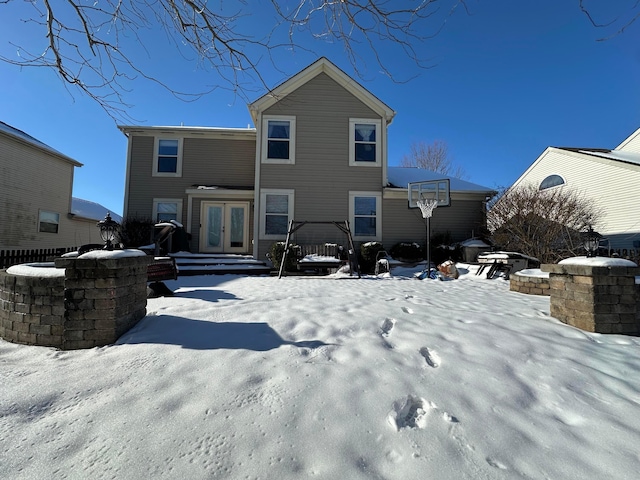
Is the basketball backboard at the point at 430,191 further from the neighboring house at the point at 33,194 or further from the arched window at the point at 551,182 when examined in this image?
the neighboring house at the point at 33,194

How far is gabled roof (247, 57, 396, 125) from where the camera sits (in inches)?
401

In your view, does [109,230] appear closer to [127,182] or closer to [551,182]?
[127,182]

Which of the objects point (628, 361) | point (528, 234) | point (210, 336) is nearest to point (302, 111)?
point (528, 234)

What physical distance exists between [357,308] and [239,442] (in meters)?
2.50

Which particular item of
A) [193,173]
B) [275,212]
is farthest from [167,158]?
[275,212]

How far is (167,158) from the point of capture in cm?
1150

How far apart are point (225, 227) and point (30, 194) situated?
9163 millimetres

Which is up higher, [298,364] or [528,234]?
[528,234]

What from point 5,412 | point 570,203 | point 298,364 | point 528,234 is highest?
point 570,203

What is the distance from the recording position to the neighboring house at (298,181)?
10133mm

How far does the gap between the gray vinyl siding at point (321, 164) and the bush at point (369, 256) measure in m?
1.26

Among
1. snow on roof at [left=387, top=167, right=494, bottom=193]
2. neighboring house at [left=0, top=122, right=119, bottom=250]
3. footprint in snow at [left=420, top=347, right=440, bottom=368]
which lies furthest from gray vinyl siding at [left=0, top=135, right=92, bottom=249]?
footprint in snow at [left=420, top=347, right=440, bottom=368]

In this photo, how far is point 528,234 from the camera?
8.88m

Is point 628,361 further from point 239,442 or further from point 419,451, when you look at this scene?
point 239,442
